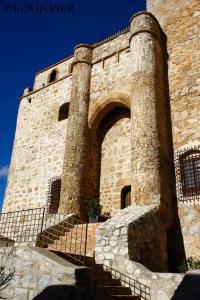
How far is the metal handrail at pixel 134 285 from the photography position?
634 cm

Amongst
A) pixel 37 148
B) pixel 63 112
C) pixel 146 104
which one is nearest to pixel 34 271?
pixel 146 104

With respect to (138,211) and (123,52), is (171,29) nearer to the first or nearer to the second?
(123,52)

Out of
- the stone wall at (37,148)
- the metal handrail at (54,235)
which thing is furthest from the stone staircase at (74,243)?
the stone wall at (37,148)

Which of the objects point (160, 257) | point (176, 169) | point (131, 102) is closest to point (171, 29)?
point (131, 102)

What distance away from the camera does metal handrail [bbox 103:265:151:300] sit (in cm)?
634

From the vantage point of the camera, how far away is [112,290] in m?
6.21

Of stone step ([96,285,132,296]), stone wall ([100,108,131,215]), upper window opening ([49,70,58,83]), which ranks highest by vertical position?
upper window opening ([49,70,58,83])

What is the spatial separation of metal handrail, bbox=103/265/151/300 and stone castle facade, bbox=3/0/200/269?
197 centimetres

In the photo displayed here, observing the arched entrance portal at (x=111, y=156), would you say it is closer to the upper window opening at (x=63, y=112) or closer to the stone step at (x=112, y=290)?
the upper window opening at (x=63, y=112)

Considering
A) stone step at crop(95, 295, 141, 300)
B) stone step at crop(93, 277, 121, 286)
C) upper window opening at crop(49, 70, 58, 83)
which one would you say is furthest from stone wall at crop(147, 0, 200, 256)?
upper window opening at crop(49, 70, 58, 83)

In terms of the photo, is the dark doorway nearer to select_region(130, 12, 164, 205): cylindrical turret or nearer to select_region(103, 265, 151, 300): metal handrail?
select_region(130, 12, 164, 205): cylindrical turret

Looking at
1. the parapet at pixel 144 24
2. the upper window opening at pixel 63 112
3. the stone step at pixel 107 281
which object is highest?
the parapet at pixel 144 24

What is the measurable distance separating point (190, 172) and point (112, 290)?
5464 millimetres

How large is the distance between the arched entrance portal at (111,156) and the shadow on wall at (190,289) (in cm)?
709
